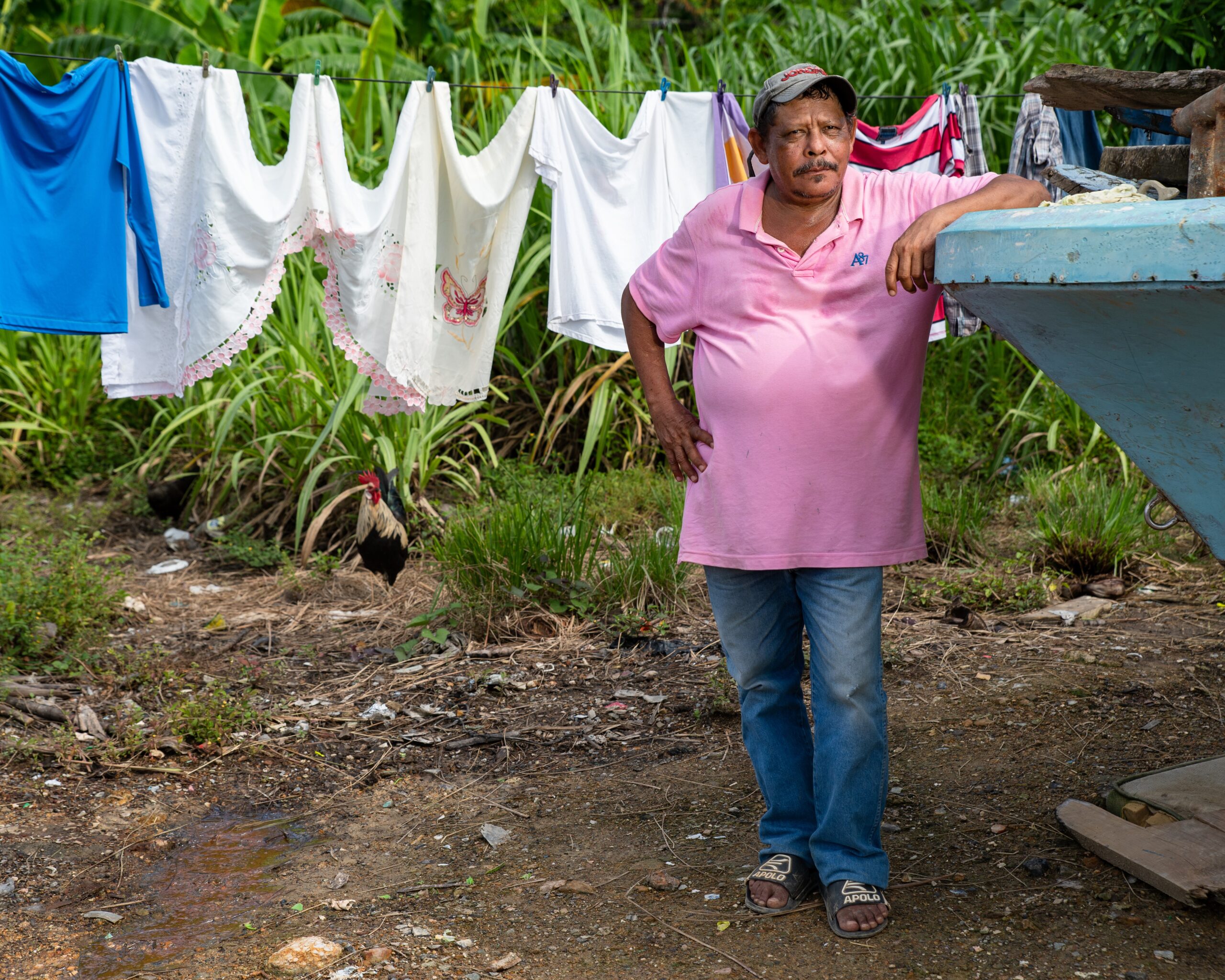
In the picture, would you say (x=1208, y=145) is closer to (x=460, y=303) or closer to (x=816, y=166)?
(x=816, y=166)

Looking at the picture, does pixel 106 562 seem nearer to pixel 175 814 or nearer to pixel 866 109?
pixel 175 814

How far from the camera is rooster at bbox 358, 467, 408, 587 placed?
4504 millimetres

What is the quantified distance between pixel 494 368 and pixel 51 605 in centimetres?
266

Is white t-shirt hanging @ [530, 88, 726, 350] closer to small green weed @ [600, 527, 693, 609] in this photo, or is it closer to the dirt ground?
small green weed @ [600, 527, 693, 609]

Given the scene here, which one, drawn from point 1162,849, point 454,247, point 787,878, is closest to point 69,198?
point 454,247

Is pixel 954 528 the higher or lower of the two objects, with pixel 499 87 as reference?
lower

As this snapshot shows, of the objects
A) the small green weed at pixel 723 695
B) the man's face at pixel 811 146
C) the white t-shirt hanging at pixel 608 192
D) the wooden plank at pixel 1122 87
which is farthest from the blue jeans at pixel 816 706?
the white t-shirt hanging at pixel 608 192

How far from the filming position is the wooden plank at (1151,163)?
219cm

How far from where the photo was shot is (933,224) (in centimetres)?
195

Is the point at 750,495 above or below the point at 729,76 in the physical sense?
below

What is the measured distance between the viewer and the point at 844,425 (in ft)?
7.16

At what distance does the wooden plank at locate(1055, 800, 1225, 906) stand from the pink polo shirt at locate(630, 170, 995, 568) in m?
0.82

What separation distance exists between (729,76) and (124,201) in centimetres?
376

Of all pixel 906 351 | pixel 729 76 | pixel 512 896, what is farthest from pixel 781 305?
pixel 729 76
